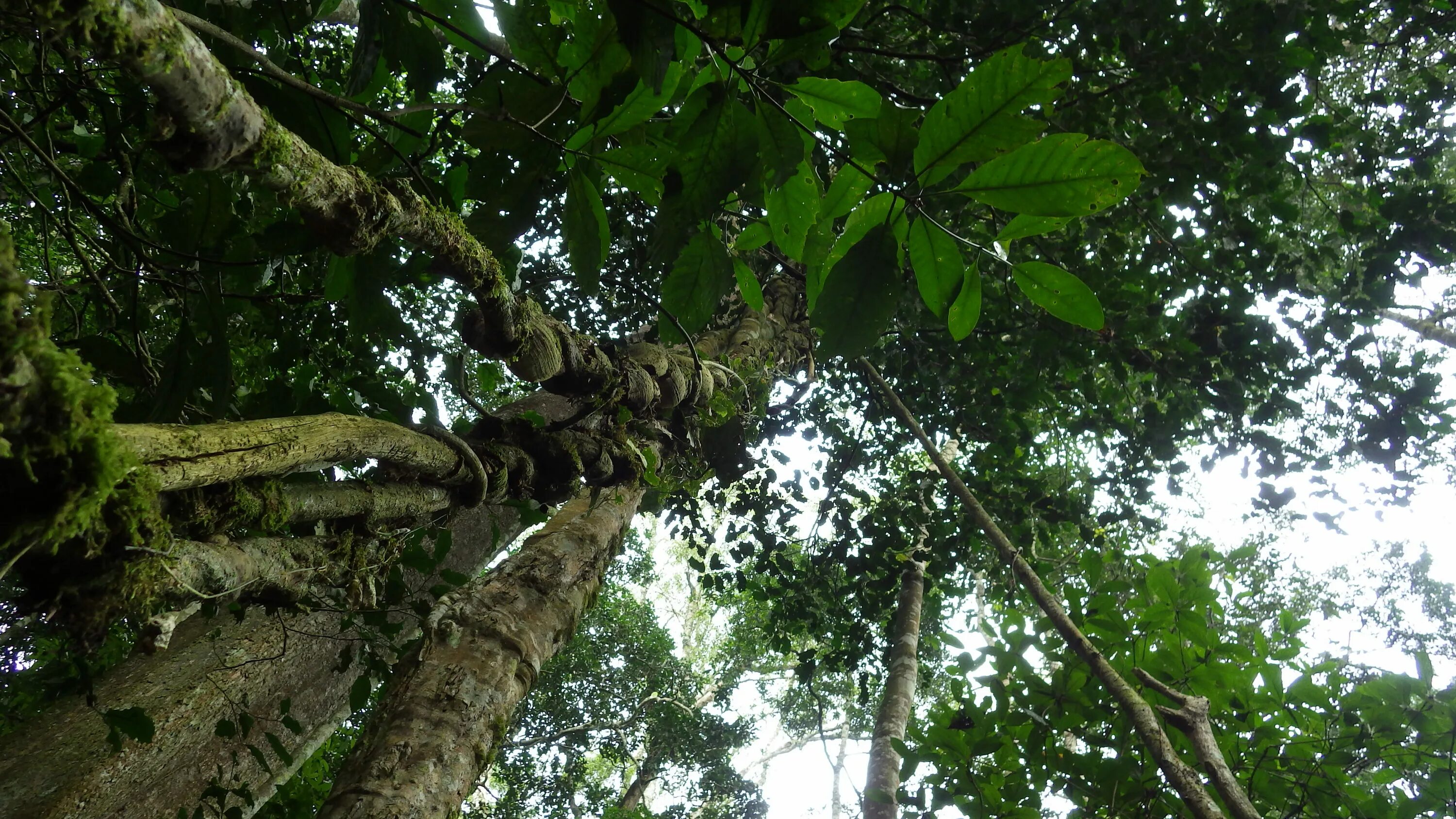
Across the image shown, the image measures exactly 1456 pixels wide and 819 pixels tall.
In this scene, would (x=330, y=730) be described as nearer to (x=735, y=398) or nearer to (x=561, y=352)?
(x=561, y=352)

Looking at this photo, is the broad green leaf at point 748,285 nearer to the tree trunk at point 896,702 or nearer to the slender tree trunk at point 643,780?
the tree trunk at point 896,702

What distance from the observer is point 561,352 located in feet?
5.71

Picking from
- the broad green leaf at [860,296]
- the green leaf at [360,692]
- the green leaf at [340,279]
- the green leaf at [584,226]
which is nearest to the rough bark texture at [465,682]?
the green leaf at [360,692]

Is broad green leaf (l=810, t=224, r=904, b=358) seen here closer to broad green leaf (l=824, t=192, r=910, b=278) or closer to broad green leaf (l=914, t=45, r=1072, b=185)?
broad green leaf (l=824, t=192, r=910, b=278)

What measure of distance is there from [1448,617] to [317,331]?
19.5 m

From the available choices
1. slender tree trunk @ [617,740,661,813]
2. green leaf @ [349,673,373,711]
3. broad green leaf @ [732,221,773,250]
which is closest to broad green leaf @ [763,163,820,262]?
broad green leaf @ [732,221,773,250]

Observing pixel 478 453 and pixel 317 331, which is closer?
pixel 478 453

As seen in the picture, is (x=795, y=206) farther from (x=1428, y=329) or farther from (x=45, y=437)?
(x=1428, y=329)

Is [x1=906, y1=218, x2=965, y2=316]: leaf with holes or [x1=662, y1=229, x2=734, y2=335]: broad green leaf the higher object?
[x1=662, y1=229, x2=734, y2=335]: broad green leaf

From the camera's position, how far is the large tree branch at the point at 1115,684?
5.82ft

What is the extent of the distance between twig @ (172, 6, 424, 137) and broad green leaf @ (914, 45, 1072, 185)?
0.65 metres

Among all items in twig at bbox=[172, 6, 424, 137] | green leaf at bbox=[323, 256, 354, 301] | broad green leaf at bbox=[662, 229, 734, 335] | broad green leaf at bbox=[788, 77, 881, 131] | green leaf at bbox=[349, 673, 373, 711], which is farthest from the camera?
green leaf at bbox=[349, 673, 373, 711]

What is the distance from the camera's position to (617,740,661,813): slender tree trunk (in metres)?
9.65

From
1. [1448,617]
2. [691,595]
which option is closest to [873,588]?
[691,595]
